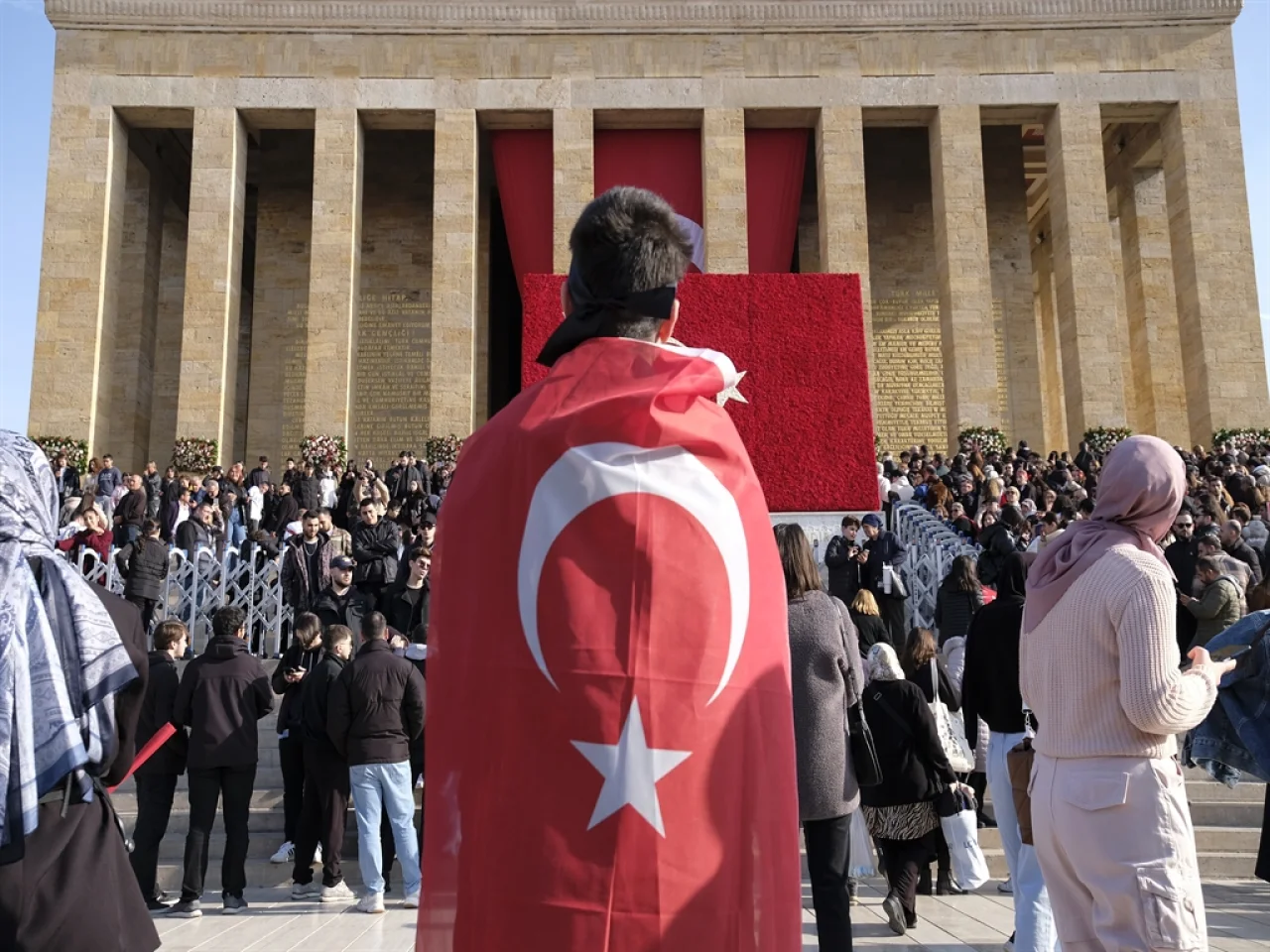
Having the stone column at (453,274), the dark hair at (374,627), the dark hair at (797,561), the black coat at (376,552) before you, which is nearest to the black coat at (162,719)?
the dark hair at (374,627)

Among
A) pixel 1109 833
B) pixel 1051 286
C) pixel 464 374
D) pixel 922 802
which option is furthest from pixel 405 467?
pixel 1051 286

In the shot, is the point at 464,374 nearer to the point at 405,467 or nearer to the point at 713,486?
the point at 405,467

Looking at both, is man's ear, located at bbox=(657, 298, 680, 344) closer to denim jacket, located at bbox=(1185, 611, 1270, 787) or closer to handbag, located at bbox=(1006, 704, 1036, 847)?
handbag, located at bbox=(1006, 704, 1036, 847)

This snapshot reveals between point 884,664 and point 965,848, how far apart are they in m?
1.20

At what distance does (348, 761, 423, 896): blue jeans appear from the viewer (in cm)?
699

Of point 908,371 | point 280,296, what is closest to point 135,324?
point 280,296

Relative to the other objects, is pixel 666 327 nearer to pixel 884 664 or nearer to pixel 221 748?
pixel 884 664

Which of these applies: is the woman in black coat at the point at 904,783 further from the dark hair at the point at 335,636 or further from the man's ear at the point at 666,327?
the man's ear at the point at 666,327

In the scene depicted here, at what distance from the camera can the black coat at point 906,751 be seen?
6070mm

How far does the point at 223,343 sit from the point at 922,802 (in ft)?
65.3

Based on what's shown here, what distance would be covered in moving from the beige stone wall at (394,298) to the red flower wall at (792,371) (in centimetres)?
1366

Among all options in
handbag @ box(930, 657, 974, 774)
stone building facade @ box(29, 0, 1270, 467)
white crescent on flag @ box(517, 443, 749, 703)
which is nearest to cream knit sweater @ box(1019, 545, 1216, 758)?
white crescent on flag @ box(517, 443, 749, 703)

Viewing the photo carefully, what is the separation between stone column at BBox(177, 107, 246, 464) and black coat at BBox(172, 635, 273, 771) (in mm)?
15846

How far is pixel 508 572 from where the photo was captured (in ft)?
7.11
